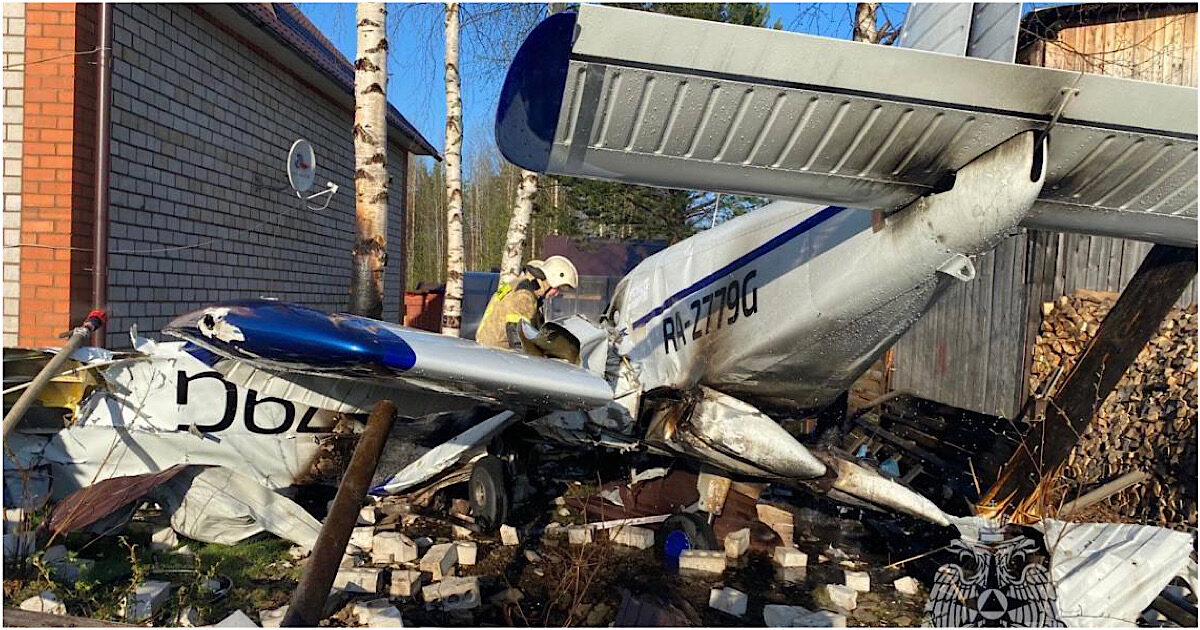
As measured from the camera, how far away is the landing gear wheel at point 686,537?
16.4 ft

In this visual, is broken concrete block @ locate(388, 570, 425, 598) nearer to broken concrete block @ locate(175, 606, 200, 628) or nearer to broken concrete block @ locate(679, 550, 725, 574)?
broken concrete block @ locate(175, 606, 200, 628)

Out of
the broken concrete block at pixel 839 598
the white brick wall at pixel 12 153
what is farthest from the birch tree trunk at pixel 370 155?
the broken concrete block at pixel 839 598

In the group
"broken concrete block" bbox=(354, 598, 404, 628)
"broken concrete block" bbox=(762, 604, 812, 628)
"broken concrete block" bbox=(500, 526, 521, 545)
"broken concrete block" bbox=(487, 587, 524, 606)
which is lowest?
"broken concrete block" bbox=(500, 526, 521, 545)

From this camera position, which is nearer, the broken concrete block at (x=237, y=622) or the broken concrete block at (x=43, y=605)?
the broken concrete block at (x=237, y=622)

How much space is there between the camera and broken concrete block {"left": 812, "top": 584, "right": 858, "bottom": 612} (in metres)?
4.34

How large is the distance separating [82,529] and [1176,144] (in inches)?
222

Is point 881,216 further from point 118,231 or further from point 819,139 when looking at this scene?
point 118,231

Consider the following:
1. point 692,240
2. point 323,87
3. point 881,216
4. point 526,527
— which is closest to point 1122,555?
point 881,216

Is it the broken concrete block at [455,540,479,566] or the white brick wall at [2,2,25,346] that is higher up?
the white brick wall at [2,2,25,346]

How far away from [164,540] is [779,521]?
4394 mm

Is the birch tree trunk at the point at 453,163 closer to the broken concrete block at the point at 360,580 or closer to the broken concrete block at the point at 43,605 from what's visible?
the broken concrete block at the point at 360,580

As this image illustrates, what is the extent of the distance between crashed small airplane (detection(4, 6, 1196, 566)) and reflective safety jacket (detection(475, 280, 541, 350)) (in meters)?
0.70

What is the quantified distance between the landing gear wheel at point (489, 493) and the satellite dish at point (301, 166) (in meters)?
6.27

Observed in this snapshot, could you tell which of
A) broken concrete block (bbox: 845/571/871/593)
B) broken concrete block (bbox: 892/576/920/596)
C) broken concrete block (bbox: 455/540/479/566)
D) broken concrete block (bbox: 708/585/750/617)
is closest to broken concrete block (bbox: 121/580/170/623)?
broken concrete block (bbox: 455/540/479/566)
